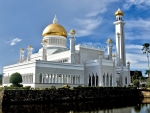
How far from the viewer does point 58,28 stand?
4275 centimetres

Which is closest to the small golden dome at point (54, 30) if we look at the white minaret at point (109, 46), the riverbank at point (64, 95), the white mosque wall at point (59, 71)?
the white minaret at point (109, 46)

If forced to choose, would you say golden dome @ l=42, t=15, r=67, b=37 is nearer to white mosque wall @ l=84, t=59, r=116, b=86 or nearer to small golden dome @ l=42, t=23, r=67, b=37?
small golden dome @ l=42, t=23, r=67, b=37

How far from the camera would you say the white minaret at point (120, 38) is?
146 feet

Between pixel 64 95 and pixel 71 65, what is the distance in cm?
856

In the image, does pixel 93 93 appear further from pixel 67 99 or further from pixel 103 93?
pixel 67 99

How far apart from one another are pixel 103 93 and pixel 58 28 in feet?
58.6

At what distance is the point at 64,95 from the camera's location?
2755 cm

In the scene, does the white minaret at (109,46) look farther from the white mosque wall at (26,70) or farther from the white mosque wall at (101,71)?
the white mosque wall at (26,70)

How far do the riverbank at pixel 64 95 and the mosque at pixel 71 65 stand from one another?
11.3 feet

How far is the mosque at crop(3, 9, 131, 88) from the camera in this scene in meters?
31.8

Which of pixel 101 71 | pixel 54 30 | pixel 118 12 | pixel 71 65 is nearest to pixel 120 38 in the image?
pixel 118 12

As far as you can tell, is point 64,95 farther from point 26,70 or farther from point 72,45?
point 72,45

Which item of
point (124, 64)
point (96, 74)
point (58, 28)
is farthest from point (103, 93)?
point (58, 28)

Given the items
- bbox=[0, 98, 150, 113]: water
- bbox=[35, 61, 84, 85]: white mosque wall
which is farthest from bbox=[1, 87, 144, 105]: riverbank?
bbox=[35, 61, 84, 85]: white mosque wall
